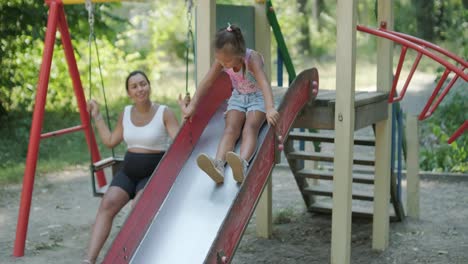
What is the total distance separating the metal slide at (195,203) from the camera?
4.23 metres

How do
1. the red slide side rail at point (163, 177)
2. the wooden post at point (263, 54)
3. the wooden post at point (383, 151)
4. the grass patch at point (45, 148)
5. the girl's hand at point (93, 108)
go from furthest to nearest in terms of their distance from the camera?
the grass patch at point (45, 148), the wooden post at point (263, 54), the wooden post at point (383, 151), the girl's hand at point (93, 108), the red slide side rail at point (163, 177)

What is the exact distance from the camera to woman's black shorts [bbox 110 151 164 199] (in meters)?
5.16

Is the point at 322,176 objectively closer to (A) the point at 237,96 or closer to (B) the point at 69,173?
(A) the point at 237,96

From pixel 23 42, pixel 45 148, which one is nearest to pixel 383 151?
pixel 45 148

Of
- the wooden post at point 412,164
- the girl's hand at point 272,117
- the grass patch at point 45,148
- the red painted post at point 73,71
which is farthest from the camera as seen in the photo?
the grass patch at point 45,148

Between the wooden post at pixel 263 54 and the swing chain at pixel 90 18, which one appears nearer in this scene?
the swing chain at pixel 90 18

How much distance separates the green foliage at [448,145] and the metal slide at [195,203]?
476 centimetres

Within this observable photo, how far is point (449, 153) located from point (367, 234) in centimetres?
337

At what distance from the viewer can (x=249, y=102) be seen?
16.6 feet

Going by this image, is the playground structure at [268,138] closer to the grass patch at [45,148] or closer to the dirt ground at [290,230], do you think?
the dirt ground at [290,230]

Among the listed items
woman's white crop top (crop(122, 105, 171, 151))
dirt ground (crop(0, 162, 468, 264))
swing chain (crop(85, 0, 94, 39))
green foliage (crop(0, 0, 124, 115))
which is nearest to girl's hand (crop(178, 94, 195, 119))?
woman's white crop top (crop(122, 105, 171, 151))

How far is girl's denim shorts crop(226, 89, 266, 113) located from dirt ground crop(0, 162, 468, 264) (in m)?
1.39

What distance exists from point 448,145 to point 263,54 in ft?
14.8

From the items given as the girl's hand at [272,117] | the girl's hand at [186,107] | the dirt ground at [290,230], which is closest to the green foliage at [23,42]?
the dirt ground at [290,230]
